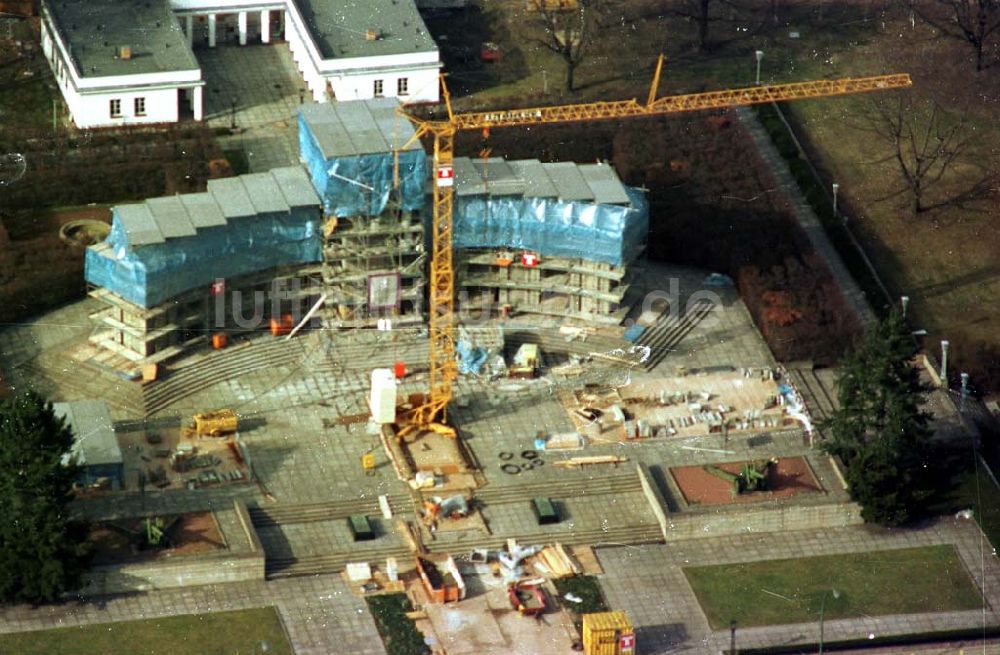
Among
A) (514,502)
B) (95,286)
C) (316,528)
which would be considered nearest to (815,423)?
(514,502)

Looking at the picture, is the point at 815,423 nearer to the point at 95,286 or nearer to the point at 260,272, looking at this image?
the point at 260,272

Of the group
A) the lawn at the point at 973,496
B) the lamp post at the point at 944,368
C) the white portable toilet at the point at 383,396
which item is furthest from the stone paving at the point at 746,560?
the white portable toilet at the point at 383,396

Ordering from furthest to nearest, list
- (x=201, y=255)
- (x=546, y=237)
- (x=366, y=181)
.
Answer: (x=546, y=237) < (x=366, y=181) < (x=201, y=255)

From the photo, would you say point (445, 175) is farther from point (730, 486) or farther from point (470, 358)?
point (730, 486)

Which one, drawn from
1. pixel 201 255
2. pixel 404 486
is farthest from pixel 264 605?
pixel 201 255

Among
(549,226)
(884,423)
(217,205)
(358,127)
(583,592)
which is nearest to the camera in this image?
(583,592)

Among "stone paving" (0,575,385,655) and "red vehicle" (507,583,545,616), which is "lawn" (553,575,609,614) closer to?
"red vehicle" (507,583,545,616)

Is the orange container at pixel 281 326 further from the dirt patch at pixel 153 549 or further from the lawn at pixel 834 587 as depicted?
the lawn at pixel 834 587
